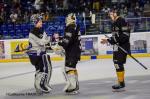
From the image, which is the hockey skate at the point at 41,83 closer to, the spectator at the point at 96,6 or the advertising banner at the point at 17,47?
the advertising banner at the point at 17,47

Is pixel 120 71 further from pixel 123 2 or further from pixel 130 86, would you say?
pixel 123 2

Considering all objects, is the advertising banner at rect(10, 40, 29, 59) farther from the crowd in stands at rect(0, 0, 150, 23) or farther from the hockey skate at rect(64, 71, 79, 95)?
the hockey skate at rect(64, 71, 79, 95)

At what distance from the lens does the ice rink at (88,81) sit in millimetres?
10750

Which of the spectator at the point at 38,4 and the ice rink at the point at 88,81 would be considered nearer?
the ice rink at the point at 88,81

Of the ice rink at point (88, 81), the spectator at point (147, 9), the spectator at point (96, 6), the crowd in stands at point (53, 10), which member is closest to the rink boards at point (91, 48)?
the ice rink at point (88, 81)

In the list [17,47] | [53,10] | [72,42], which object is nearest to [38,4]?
[53,10]

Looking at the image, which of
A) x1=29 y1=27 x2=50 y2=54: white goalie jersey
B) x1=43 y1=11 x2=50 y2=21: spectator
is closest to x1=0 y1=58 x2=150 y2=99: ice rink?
x1=29 y1=27 x2=50 y2=54: white goalie jersey

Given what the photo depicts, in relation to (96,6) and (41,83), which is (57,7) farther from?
(41,83)

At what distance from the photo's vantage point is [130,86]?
38.7 ft

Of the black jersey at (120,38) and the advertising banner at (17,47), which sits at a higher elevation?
the black jersey at (120,38)

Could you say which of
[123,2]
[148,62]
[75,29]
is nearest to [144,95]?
[75,29]

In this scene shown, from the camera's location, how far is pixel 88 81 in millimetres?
13258

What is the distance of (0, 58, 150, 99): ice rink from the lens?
10.8m

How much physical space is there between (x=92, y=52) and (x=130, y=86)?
848 cm
